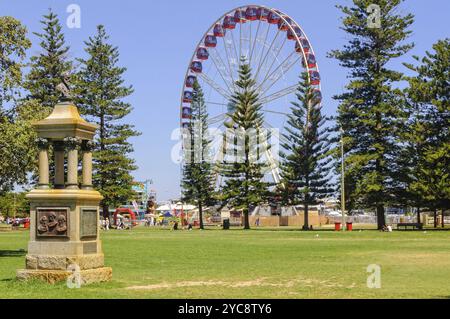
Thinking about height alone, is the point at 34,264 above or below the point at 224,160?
below

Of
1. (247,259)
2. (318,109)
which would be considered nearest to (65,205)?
(247,259)

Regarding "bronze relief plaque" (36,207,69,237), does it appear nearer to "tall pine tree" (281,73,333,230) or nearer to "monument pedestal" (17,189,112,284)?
"monument pedestal" (17,189,112,284)

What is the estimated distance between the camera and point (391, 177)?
6116cm

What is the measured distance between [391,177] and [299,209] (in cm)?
→ 3248

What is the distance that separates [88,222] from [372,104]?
50685 mm

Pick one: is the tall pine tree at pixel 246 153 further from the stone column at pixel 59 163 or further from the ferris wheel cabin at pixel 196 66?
the stone column at pixel 59 163

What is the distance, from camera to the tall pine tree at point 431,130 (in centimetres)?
5631

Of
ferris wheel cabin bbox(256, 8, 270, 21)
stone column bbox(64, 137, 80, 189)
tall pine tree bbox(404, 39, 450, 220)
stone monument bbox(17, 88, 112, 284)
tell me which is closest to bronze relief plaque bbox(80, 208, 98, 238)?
stone monument bbox(17, 88, 112, 284)

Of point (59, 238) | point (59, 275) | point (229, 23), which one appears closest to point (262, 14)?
point (229, 23)

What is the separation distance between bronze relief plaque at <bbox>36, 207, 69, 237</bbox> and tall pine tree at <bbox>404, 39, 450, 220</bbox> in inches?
1762

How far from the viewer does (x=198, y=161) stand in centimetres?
8200

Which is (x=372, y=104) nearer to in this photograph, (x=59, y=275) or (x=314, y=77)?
(x=314, y=77)

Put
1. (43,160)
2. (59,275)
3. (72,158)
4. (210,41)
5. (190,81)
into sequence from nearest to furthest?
(59,275)
(72,158)
(43,160)
(210,41)
(190,81)

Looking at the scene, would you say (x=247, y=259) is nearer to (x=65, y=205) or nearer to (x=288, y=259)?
(x=288, y=259)
